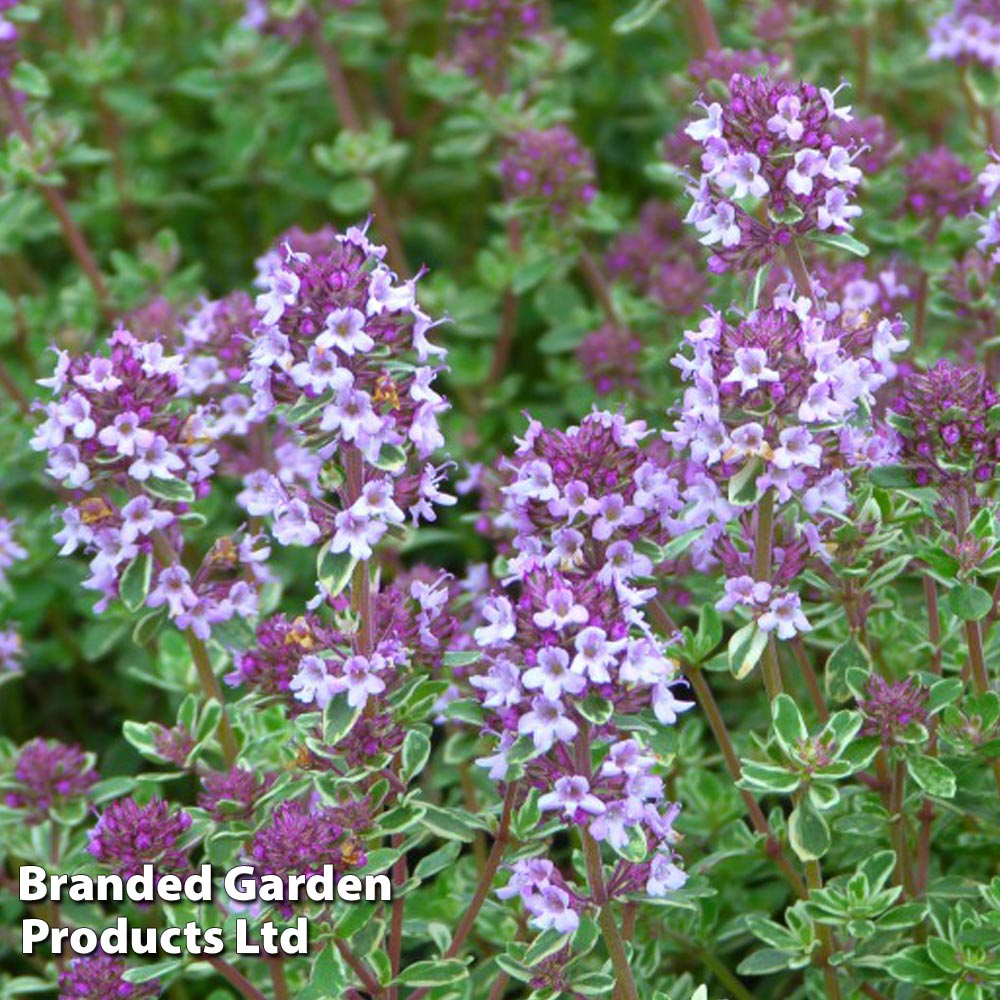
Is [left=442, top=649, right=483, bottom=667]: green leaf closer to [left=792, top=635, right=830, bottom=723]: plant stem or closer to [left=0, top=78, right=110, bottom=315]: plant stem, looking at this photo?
[left=792, top=635, right=830, bottom=723]: plant stem

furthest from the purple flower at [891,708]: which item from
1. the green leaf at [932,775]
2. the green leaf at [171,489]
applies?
the green leaf at [171,489]

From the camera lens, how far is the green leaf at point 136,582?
3.02m

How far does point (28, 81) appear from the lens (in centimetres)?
432

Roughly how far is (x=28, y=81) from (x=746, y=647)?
252 cm

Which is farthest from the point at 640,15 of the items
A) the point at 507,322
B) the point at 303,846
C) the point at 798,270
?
the point at 303,846

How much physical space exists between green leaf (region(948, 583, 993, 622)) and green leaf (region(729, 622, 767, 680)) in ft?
1.05

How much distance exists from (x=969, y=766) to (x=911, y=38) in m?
3.26

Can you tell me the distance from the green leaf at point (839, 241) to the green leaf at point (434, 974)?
1.31 meters

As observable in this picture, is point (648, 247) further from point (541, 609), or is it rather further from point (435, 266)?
point (541, 609)

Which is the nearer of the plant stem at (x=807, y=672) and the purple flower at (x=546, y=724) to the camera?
the purple flower at (x=546, y=724)

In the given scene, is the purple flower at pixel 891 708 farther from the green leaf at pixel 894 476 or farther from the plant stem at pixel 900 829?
the green leaf at pixel 894 476

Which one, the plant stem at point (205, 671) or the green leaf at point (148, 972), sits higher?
the plant stem at point (205, 671)

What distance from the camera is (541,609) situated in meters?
2.52

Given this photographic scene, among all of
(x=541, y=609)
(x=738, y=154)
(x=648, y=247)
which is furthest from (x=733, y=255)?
(x=648, y=247)
